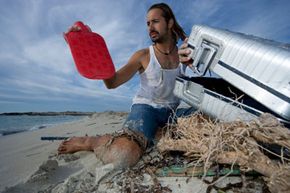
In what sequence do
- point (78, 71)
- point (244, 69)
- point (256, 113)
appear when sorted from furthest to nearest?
point (78, 71) < point (244, 69) < point (256, 113)

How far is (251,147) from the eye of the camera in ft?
5.66

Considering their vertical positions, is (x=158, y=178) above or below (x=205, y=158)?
below

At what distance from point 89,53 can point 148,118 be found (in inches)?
39.1

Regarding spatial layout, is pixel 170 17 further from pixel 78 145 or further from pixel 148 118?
pixel 78 145

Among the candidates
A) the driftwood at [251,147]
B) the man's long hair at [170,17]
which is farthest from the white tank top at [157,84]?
the driftwood at [251,147]

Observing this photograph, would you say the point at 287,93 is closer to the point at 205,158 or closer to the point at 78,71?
the point at 205,158

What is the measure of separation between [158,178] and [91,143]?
4.27 feet

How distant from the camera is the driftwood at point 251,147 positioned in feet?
5.23

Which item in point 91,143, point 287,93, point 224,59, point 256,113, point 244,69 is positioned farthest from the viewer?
point 91,143

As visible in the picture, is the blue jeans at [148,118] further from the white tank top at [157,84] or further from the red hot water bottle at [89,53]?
the red hot water bottle at [89,53]

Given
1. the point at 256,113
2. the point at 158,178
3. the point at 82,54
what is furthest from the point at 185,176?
the point at 82,54

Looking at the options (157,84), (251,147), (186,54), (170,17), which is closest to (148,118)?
(157,84)

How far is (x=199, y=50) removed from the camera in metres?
2.56

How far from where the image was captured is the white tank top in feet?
11.0
